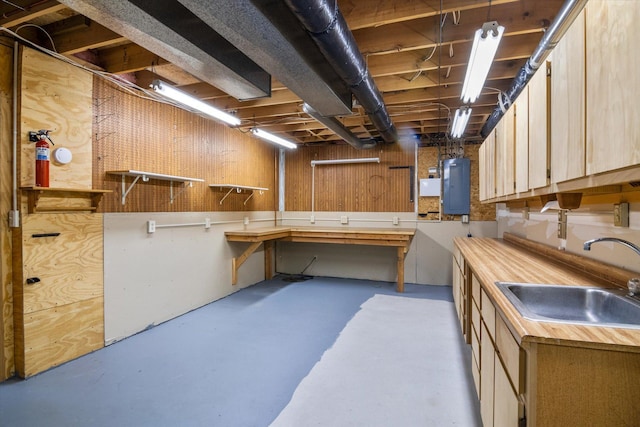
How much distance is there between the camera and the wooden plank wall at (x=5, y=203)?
2.23 m

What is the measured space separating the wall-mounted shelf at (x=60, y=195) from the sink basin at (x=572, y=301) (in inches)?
A: 117

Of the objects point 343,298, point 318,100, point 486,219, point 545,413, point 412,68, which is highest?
point 412,68

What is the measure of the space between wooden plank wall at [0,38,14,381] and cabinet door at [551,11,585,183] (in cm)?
341

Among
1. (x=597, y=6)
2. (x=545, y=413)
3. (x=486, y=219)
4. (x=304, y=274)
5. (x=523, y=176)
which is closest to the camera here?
(x=545, y=413)

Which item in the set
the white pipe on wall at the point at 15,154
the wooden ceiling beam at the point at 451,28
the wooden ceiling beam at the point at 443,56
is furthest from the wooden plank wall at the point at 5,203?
the wooden ceiling beam at the point at 443,56

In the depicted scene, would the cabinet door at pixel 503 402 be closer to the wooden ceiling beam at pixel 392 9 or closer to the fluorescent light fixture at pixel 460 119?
the wooden ceiling beam at pixel 392 9

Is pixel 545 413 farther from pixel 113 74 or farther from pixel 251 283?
pixel 251 283

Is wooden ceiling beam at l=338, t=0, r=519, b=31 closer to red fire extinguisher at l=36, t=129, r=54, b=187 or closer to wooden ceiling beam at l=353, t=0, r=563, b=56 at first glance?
wooden ceiling beam at l=353, t=0, r=563, b=56

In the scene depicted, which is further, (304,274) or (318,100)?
(304,274)

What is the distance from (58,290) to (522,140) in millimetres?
3618

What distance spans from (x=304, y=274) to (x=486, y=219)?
10.4 feet

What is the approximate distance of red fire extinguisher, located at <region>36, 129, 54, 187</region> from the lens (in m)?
2.28

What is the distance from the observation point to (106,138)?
2.85m

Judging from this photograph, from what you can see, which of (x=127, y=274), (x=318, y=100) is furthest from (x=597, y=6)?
(x=127, y=274)
